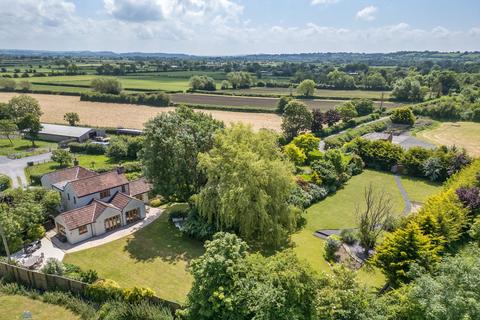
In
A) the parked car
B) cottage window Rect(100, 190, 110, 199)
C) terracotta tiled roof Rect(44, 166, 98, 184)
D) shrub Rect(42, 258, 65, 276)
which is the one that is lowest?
the parked car

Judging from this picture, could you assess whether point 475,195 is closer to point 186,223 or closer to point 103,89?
point 186,223

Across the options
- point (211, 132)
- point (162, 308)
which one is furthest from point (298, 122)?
point (162, 308)

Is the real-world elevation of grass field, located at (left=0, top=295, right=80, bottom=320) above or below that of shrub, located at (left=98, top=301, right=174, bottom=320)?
below

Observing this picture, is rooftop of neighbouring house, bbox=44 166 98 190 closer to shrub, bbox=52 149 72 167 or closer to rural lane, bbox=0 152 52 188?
rural lane, bbox=0 152 52 188

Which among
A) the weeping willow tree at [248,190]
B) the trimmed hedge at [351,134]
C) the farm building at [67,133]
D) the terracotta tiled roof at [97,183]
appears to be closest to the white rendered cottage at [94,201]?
the terracotta tiled roof at [97,183]

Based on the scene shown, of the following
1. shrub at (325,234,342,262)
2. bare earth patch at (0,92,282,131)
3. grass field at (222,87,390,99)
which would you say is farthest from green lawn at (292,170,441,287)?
grass field at (222,87,390,99)

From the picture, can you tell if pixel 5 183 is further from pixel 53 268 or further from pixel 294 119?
pixel 294 119
